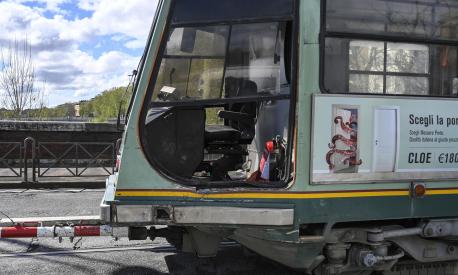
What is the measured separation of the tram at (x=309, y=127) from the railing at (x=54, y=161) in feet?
32.0

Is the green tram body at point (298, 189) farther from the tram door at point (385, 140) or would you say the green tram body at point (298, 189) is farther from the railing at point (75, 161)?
the railing at point (75, 161)

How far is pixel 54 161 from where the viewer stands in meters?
15.1

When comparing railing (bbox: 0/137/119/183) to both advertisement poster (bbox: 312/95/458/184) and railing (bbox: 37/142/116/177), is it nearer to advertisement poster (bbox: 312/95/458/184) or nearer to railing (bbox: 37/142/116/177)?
railing (bbox: 37/142/116/177)

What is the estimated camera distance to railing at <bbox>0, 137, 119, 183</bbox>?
44.2ft

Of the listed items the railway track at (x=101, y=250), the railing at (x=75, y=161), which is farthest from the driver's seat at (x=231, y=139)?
the railing at (x=75, y=161)

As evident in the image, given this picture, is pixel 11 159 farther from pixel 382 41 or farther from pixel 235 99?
pixel 382 41

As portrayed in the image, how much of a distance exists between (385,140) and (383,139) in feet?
0.07

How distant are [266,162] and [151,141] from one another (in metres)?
1.03

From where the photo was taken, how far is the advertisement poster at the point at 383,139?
13.1 ft

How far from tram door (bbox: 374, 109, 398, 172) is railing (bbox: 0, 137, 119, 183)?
10.4 m

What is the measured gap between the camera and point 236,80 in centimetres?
417

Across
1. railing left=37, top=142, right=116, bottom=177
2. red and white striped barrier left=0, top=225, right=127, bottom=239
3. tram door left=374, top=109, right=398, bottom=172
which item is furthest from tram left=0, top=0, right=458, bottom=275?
railing left=37, top=142, right=116, bottom=177

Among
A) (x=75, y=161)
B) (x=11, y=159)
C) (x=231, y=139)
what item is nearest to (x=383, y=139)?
(x=231, y=139)

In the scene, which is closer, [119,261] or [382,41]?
[382,41]
